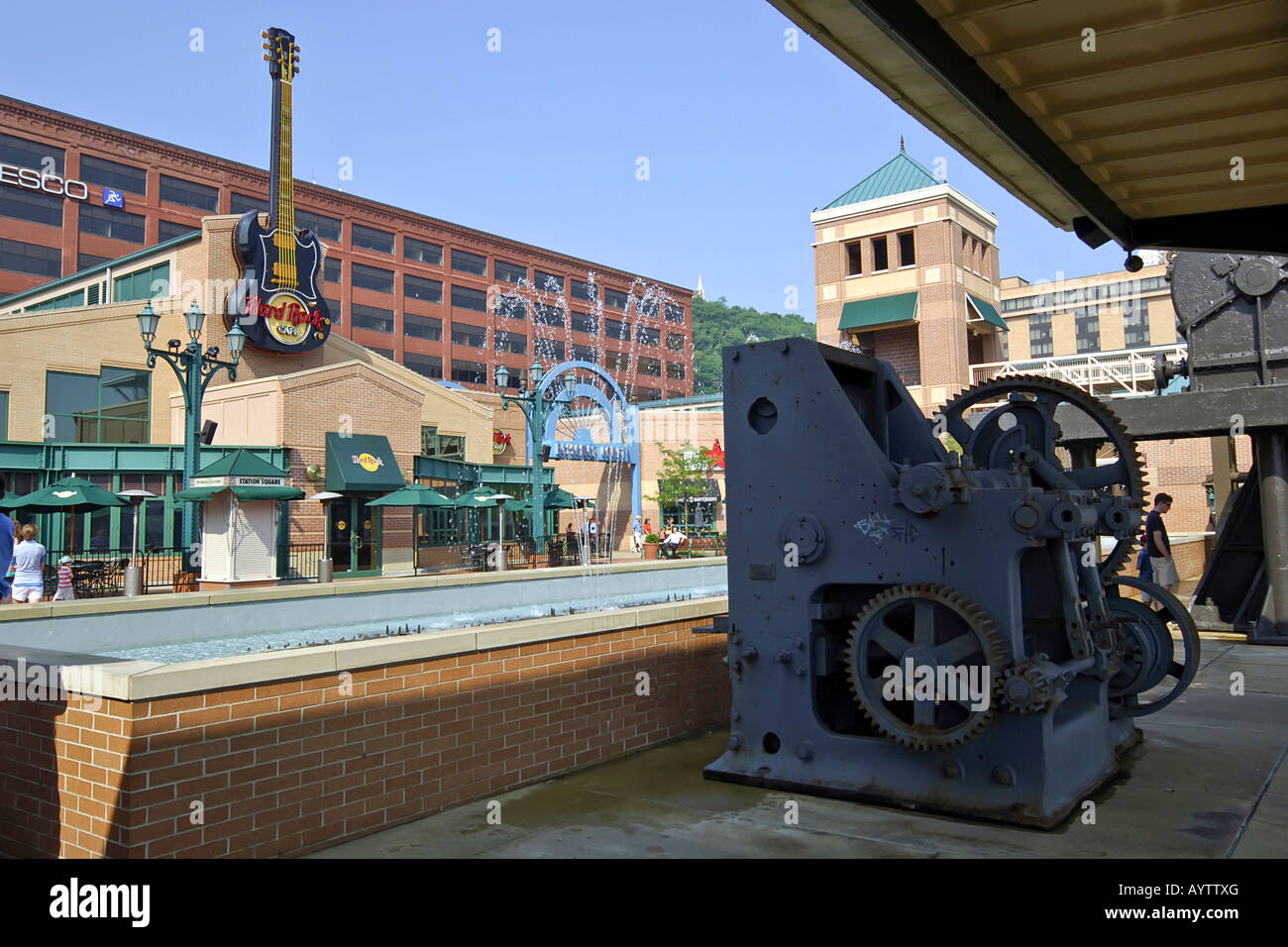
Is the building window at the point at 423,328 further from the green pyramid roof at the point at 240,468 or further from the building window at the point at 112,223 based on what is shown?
the green pyramid roof at the point at 240,468

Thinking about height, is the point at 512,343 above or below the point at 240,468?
above

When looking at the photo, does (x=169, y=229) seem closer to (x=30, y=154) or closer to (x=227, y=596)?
(x=30, y=154)

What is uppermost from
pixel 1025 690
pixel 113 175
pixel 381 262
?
pixel 113 175

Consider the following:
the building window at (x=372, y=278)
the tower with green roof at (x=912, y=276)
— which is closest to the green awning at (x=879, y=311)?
the tower with green roof at (x=912, y=276)

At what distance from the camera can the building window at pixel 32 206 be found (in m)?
Result: 48.4

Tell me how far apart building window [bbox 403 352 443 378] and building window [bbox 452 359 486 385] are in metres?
1.37

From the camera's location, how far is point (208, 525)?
62.1 feet

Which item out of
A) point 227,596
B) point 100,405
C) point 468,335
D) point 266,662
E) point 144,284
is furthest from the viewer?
point 468,335

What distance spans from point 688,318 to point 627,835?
92.7 meters

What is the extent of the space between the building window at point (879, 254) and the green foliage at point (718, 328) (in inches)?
1842

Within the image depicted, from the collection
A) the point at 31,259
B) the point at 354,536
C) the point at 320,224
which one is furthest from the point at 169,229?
the point at 354,536

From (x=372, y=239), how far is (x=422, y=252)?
4186 mm

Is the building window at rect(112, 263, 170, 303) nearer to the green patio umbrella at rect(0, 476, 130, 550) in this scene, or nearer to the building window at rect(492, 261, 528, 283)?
the green patio umbrella at rect(0, 476, 130, 550)

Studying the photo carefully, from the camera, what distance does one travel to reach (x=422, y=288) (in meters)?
68.5
